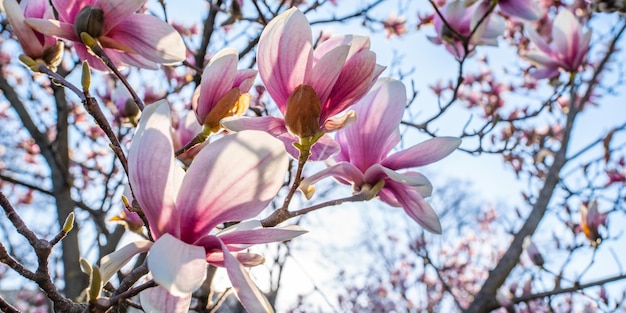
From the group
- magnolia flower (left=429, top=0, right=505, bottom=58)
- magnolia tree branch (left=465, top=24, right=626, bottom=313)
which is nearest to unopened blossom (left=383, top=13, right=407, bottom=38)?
magnolia tree branch (left=465, top=24, right=626, bottom=313)

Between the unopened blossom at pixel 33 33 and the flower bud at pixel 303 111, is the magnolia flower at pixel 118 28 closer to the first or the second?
the unopened blossom at pixel 33 33

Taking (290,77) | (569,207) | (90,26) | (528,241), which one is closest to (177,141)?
(90,26)

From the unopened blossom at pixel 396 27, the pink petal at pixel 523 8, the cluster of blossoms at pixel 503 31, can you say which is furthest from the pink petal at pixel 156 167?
the unopened blossom at pixel 396 27

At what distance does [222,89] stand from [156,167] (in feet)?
0.81

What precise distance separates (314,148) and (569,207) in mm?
2857

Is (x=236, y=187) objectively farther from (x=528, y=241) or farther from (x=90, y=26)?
(x=528, y=241)

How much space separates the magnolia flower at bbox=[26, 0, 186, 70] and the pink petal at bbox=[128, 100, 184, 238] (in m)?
0.31

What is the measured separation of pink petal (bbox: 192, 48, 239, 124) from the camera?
751 mm

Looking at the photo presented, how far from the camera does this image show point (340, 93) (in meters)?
0.74

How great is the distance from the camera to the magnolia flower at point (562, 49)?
1771 mm

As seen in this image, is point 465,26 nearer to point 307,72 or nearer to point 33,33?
point 307,72

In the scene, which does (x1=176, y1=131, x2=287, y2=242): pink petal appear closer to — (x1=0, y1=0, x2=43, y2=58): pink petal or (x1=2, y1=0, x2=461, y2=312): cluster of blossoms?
(x1=2, y1=0, x2=461, y2=312): cluster of blossoms

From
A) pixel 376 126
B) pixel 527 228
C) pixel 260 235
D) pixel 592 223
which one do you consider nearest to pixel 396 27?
pixel 527 228

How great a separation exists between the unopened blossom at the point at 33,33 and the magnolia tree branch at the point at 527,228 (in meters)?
2.14
